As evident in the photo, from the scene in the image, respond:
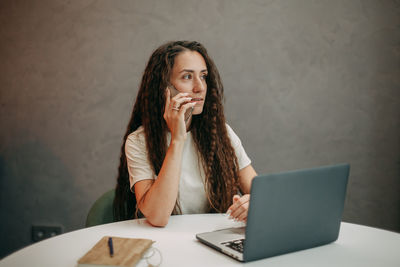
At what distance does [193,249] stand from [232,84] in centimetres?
141

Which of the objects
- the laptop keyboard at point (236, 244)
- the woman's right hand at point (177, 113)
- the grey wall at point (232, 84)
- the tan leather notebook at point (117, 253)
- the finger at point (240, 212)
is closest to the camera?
the tan leather notebook at point (117, 253)

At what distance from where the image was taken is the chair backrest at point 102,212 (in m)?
1.38

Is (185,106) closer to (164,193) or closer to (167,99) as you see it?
(167,99)

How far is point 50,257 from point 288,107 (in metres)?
1.67

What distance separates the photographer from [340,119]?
2172 mm

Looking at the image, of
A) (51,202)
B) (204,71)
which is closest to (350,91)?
(204,71)

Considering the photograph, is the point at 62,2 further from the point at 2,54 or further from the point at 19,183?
the point at 19,183

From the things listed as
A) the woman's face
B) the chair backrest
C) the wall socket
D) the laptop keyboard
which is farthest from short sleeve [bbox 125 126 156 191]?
the wall socket

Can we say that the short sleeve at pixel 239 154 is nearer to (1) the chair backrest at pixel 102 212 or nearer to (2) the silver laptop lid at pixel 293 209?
(1) the chair backrest at pixel 102 212

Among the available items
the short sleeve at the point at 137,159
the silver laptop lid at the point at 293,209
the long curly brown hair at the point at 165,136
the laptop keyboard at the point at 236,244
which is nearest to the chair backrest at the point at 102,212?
the long curly brown hair at the point at 165,136

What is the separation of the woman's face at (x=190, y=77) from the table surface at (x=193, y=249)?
1.78ft

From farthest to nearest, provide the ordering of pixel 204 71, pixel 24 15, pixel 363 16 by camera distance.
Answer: pixel 24 15 < pixel 363 16 < pixel 204 71

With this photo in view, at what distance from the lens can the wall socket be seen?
7.58ft

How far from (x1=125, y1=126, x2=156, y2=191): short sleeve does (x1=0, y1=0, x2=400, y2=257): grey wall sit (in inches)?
32.2
